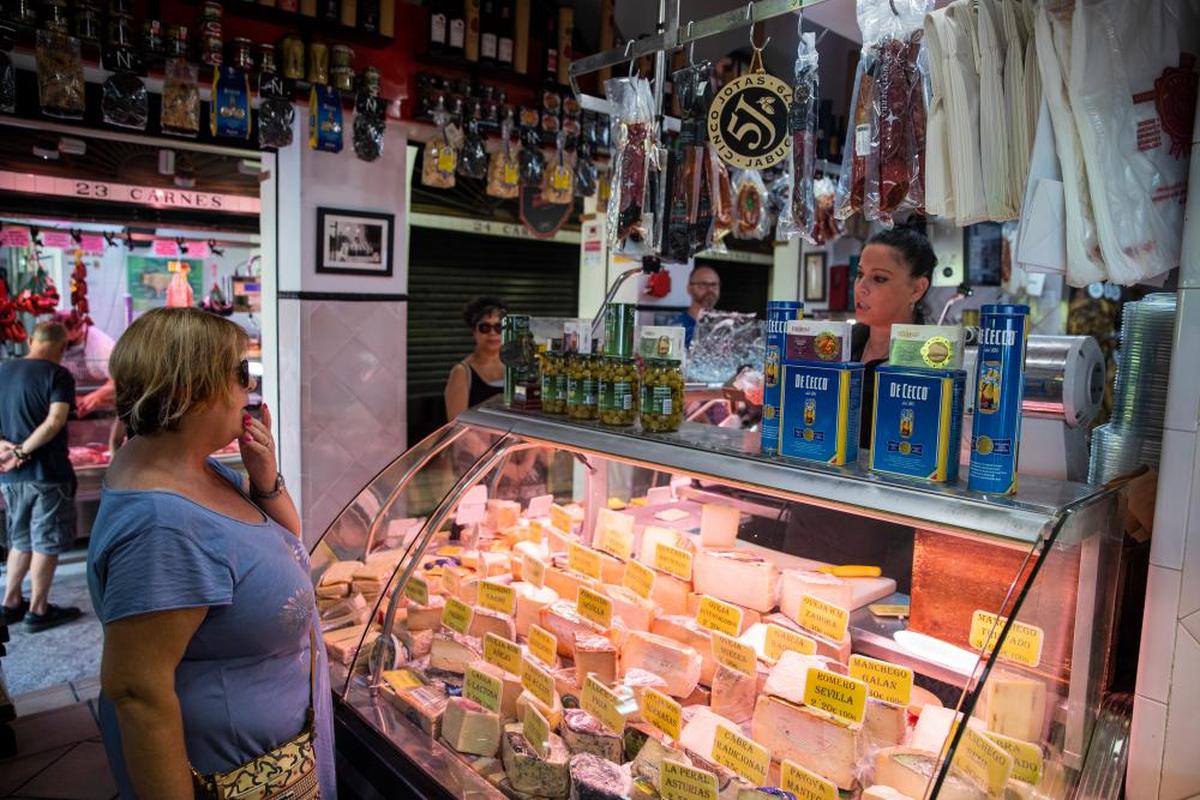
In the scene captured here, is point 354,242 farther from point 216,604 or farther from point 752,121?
point 216,604

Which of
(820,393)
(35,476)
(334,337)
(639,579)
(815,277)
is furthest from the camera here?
(815,277)

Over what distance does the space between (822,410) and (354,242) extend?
13.3ft

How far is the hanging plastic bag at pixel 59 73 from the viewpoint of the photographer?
3441mm

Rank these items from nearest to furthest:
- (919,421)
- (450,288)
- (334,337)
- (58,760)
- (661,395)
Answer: (919,421), (661,395), (58,760), (334,337), (450,288)

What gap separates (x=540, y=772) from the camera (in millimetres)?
1700

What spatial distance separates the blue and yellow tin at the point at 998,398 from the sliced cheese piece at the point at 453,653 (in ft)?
4.43

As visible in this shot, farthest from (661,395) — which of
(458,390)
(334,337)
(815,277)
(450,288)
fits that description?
(815,277)

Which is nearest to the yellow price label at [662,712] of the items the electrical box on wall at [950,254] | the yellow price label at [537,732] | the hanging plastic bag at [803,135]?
the yellow price label at [537,732]

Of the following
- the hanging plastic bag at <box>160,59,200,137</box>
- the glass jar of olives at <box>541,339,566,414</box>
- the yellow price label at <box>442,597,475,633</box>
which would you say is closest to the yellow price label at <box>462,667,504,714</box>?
the yellow price label at <box>442,597,475,633</box>

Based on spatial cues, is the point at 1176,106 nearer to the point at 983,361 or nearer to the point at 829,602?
the point at 983,361

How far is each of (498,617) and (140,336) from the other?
1.15 m

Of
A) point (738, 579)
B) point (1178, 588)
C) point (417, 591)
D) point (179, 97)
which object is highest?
point (179, 97)

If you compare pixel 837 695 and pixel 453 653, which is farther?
pixel 453 653

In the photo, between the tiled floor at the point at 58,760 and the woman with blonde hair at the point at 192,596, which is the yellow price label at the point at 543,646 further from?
the tiled floor at the point at 58,760
